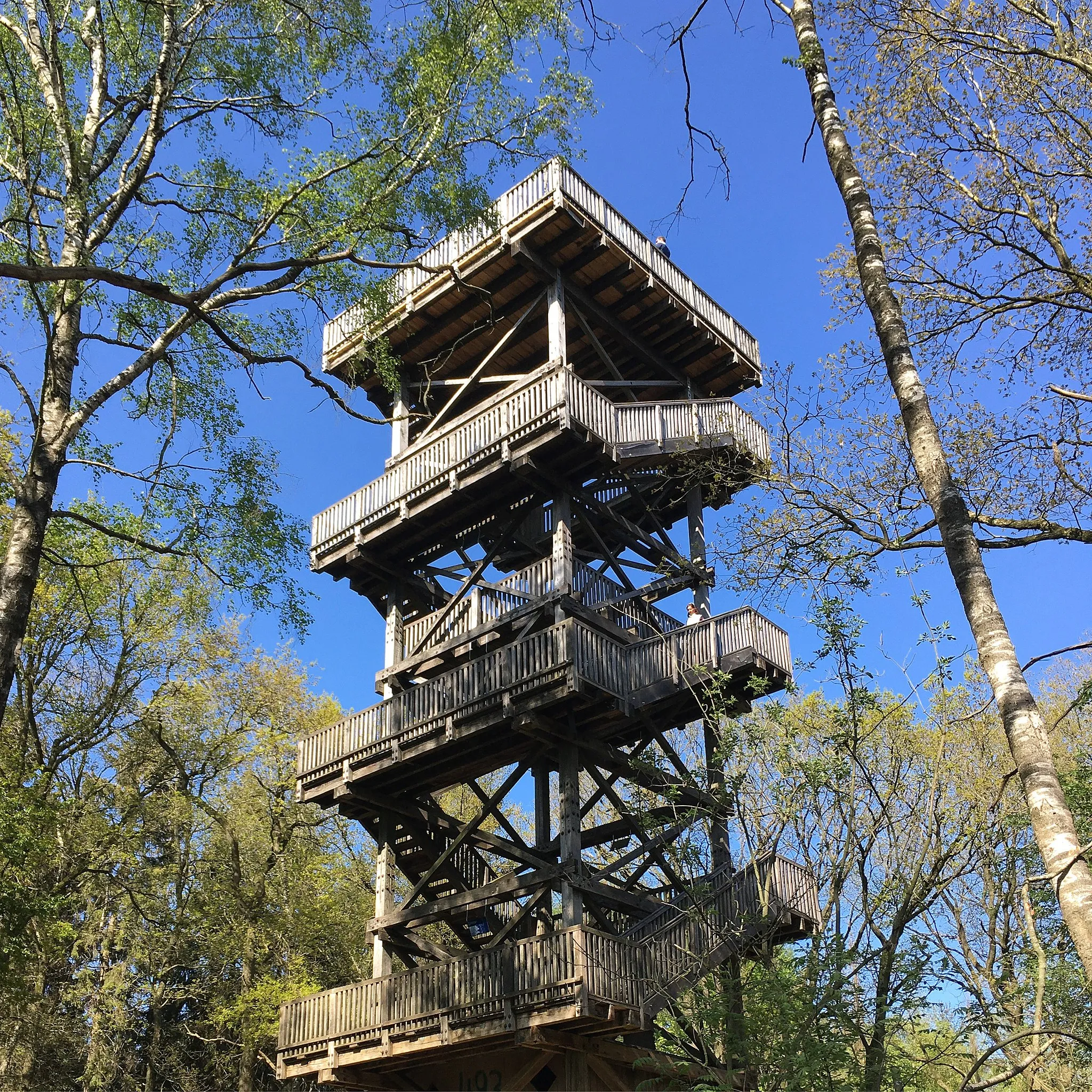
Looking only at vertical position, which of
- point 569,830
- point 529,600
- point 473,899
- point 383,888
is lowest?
point 473,899

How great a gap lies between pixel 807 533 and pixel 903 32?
501 centimetres

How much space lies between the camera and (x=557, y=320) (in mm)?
19719

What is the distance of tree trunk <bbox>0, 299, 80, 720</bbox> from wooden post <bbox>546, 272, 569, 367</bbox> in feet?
31.3

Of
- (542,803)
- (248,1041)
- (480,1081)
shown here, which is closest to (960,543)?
(480,1081)

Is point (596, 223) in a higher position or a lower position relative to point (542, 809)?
higher

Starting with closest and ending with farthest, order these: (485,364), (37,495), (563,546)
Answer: (37,495) < (563,546) < (485,364)

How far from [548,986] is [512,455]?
26.6 ft

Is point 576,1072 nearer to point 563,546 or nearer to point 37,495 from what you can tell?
point 563,546

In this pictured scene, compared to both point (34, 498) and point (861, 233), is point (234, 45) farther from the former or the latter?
point (861, 233)

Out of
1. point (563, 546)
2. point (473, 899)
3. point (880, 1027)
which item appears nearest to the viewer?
point (880, 1027)

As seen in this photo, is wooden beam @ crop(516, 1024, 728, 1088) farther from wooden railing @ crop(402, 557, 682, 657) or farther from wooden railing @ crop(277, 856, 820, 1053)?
wooden railing @ crop(402, 557, 682, 657)

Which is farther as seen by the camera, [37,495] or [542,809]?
[542,809]

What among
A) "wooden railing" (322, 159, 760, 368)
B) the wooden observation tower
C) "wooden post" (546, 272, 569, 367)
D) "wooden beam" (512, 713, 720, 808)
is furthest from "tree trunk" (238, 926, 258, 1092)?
"wooden post" (546, 272, 569, 367)

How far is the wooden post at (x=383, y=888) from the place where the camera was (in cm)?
1823
